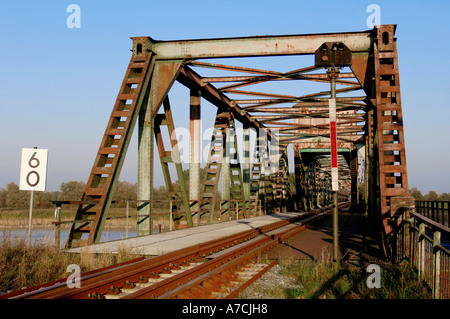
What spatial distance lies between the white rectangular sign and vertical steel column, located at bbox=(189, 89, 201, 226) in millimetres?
8537

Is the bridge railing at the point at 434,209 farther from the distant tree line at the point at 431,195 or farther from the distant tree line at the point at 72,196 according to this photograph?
the distant tree line at the point at 431,195

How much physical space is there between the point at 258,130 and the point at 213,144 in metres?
12.3

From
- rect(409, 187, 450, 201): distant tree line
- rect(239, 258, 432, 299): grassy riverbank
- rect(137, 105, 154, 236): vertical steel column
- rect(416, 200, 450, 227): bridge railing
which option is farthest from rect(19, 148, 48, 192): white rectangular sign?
rect(409, 187, 450, 201): distant tree line

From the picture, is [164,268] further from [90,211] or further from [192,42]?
[192,42]

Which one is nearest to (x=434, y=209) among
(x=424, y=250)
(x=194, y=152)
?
(x=194, y=152)

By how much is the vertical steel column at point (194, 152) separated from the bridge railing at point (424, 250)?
9840 mm

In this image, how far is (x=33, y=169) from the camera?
33.6 feet

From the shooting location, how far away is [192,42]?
16.1 meters

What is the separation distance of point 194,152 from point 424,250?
12.1 metres

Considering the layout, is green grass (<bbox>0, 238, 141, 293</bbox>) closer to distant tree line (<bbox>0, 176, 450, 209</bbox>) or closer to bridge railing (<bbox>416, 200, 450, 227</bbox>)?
bridge railing (<bbox>416, 200, 450, 227</bbox>)

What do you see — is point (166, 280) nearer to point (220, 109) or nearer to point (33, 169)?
point (33, 169)

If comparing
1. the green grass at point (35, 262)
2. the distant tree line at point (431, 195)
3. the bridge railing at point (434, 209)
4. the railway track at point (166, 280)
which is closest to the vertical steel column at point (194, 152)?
the railway track at point (166, 280)
